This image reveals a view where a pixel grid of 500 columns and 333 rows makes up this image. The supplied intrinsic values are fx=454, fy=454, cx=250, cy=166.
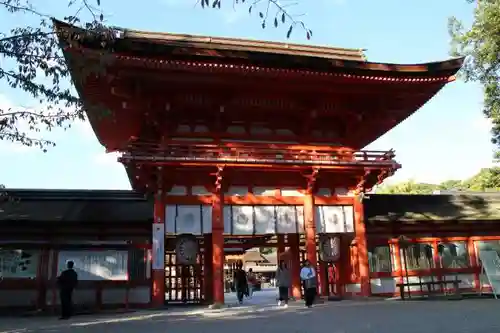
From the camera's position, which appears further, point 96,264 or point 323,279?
point 323,279

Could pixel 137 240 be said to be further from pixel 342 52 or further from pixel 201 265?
pixel 342 52

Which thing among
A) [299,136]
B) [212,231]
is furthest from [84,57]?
[299,136]

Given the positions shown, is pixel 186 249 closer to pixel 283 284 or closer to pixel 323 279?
pixel 283 284

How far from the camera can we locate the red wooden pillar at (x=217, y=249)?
1387 centimetres

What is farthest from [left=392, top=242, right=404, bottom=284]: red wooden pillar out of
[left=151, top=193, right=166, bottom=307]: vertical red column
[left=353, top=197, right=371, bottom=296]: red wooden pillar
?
[left=151, top=193, right=166, bottom=307]: vertical red column

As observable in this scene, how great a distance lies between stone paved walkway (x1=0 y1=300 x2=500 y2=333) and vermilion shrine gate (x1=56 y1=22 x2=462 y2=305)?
2238mm

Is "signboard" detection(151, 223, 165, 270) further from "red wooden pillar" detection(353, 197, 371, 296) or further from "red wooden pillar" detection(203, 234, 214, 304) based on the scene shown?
"red wooden pillar" detection(353, 197, 371, 296)

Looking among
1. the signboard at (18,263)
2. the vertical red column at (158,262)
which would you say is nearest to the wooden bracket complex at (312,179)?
the vertical red column at (158,262)

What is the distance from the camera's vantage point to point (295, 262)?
1712 cm

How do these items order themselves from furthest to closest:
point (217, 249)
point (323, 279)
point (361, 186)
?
point (323, 279) → point (361, 186) → point (217, 249)

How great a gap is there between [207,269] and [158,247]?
3.15 m

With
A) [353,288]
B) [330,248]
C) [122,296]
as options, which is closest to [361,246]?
[330,248]

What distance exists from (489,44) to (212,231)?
537 inches

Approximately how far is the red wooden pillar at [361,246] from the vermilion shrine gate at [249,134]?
4 cm
